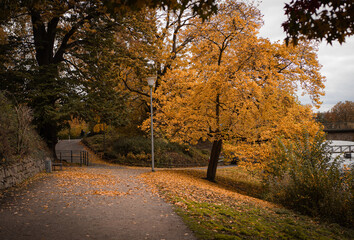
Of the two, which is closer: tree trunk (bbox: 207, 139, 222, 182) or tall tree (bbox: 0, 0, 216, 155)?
tall tree (bbox: 0, 0, 216, 155)

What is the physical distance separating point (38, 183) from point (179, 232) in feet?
19.2

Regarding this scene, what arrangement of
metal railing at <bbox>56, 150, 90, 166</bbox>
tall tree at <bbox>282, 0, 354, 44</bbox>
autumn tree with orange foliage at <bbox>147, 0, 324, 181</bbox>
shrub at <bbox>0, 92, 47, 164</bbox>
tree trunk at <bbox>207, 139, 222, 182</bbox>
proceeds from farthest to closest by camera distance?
metal railing at <bbox>56, 150, 90, 166</bbox>
tree trunk at <bbox>207, 139, 222, 182</bbox>
autumn tree with orange foliage at <bbox>147, 0, 324, 181</bbox>
shrub at <bbox>0, 92, 47, 164</bbox>
tall tree at <bbox>282, 0, 354, 44</bbox>

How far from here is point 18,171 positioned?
27.5 feet

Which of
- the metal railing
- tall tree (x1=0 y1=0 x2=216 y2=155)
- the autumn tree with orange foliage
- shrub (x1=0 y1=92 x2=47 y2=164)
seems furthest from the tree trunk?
the metal railing

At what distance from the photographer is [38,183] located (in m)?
8.27

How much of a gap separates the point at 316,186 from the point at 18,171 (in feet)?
30.3

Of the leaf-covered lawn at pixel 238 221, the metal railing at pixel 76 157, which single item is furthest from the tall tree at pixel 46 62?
the leaf-covered lawn at pixel 238 221

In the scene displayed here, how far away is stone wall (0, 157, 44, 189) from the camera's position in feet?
24.4

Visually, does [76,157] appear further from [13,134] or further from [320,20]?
[320,20]

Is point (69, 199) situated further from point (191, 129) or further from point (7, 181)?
point (191, 129)

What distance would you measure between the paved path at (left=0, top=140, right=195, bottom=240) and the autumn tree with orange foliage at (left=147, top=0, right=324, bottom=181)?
4.99 meters

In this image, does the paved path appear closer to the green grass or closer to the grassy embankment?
the green grass

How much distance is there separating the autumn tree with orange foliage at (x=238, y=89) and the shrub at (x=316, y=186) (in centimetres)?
207

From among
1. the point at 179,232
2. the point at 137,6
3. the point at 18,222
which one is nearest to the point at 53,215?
the point at 18,222
